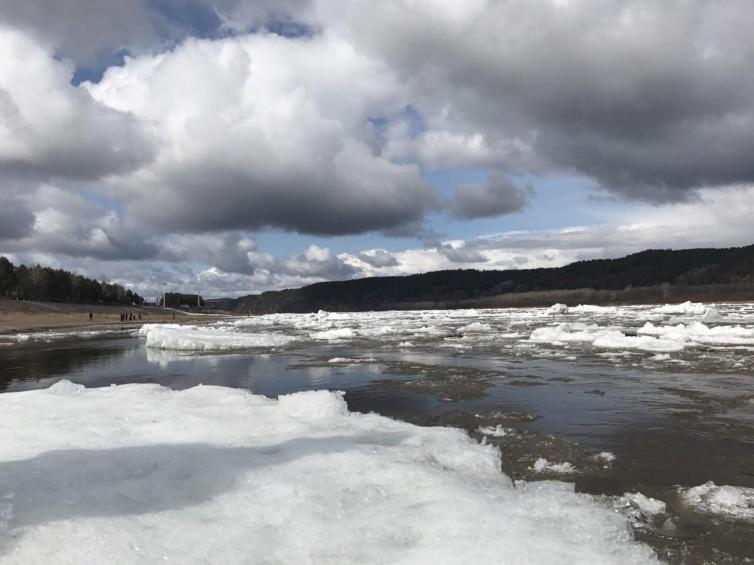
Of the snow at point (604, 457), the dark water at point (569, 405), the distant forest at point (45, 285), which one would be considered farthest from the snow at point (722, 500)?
the distant forest at point (45, 285)

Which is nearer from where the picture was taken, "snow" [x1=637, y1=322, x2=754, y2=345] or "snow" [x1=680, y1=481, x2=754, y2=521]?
"snow" [x1=680, y1=481, x2=754, y2=521]

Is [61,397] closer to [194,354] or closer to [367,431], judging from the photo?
[367,431]

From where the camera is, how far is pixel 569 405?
10.4 meters

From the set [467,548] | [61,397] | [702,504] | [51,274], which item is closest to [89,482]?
[467,548]

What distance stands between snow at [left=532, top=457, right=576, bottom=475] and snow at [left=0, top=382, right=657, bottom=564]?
1.82ft

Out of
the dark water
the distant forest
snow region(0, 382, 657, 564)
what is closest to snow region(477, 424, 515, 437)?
the dark water

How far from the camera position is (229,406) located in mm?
8836

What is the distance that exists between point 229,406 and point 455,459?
4.30 metres

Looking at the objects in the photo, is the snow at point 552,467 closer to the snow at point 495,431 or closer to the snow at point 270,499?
the snow at point 270,499

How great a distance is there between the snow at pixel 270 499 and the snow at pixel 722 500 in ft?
3.47

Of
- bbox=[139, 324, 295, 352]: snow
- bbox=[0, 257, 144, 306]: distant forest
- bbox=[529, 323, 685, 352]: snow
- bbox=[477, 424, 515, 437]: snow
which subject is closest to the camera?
bbox=[477, 424, 515, 437]: snow

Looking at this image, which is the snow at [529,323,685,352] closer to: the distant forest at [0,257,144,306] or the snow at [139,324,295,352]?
the snow at [139,324,295,352]

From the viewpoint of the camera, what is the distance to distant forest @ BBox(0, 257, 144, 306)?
110463 mm

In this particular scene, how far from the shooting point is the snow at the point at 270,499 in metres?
3.91
